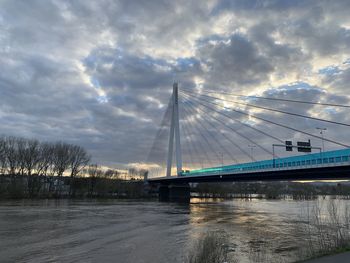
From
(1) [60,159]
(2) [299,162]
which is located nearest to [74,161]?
(1) [60,159]

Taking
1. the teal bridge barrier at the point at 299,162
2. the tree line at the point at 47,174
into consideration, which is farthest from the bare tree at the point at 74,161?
the teal bridge barrier at the point at 299,162

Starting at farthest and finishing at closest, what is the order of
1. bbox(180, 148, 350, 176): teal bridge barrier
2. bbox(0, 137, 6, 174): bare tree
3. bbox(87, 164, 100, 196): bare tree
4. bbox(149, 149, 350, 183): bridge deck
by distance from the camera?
bbox(87, 164, 100, 196): bare tree, bbox(0, 137, 6, 174): bare tree, bbox(149, 149, 350, 183): bridge deck, bbox(180, 148, 350, 176): teal bridge barrier

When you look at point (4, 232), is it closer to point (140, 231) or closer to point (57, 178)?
point (140, 231)

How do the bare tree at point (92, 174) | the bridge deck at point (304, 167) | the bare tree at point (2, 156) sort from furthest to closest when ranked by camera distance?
the bare tree at point (92, 174)
the bare tree at point (2, 156)
the bridge deck at point (304, 167)

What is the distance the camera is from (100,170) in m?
111

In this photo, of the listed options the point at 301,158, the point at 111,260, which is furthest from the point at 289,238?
the point at 301,158

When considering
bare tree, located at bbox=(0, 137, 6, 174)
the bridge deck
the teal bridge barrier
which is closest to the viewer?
the teal bridge barrier

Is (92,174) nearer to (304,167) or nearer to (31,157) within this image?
(31,157)

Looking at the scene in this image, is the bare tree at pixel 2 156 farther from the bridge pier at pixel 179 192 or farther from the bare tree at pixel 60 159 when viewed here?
the bridge pier at pixel 179 192

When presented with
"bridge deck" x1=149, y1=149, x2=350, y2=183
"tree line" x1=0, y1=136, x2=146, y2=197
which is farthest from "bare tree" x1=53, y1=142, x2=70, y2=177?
"bridge deck" x1=149, y1=149, x2=350, y2=183

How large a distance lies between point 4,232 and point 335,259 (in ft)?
69.6

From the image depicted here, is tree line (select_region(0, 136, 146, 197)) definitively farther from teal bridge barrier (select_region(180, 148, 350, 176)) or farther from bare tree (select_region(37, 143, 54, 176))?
teal bridge barrier (select_region(180, 148, 350, 176))

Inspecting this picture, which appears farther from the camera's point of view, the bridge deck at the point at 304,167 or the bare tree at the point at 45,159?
the bare tree at the point at 45,159

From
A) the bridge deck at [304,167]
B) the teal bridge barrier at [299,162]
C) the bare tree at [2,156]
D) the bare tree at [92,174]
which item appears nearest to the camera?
the teal bridge barrier at [299,162]
